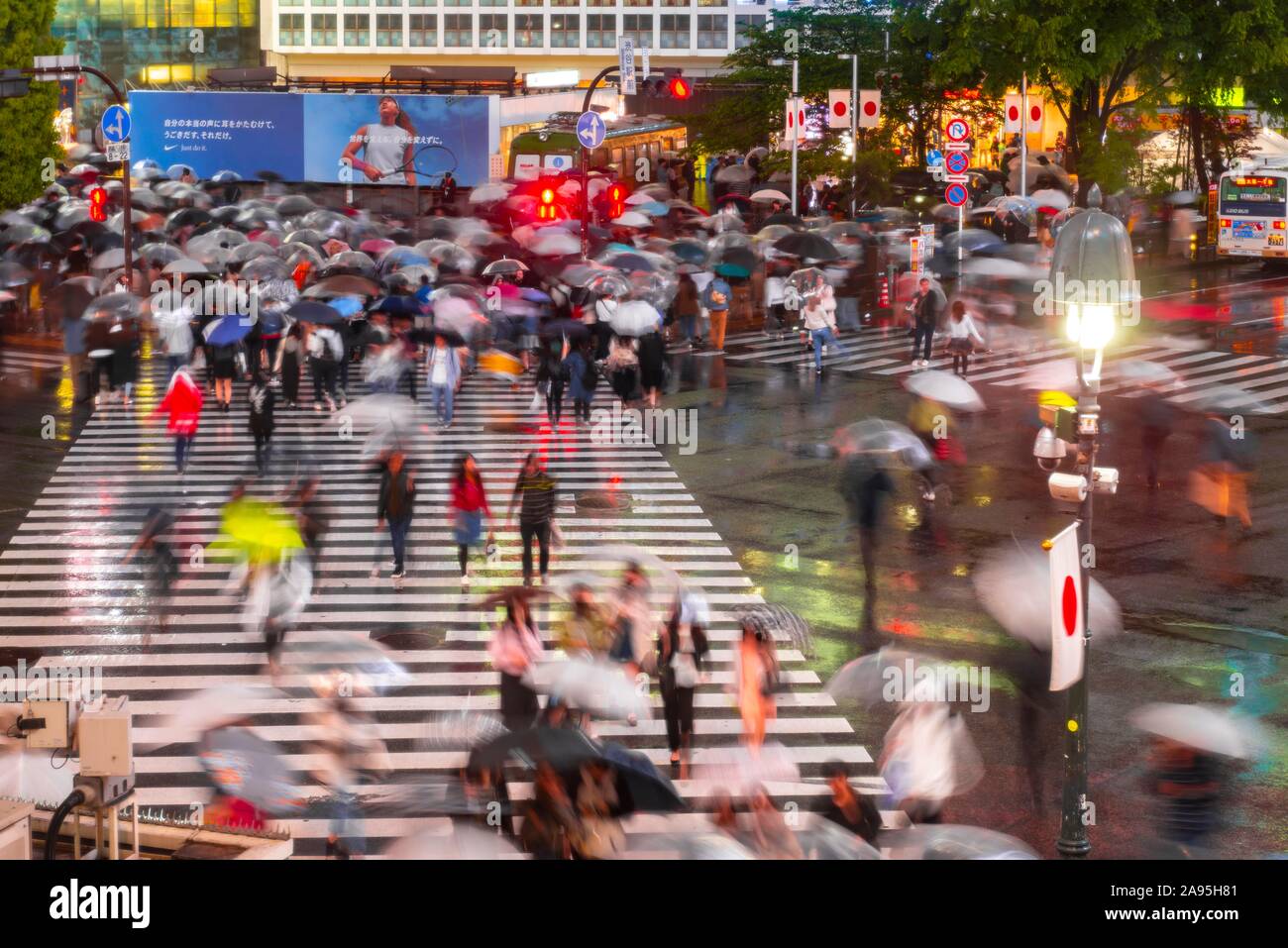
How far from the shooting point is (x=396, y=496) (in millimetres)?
18703

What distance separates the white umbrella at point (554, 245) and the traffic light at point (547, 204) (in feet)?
14.2

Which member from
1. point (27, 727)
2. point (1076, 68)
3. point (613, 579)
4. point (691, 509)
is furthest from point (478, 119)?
point (27, 727)

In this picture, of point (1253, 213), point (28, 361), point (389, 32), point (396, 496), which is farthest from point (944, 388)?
point (389, 32)

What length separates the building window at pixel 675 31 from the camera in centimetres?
11662

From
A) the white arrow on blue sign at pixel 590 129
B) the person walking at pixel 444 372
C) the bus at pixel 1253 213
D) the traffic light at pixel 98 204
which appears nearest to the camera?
the person walking at pixel 444 372

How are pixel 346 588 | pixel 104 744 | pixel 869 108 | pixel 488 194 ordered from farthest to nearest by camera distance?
pixel 869 108, pixel 488 194, pixel 346 588, pixel 104 744

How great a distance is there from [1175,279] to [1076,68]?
7.30m

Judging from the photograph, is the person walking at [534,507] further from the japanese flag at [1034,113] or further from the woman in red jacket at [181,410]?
the japanese flag at [1034,113]

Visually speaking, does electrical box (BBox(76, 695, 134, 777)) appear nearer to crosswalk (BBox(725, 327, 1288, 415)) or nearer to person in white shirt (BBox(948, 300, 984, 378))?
person in white shirt (BBox(948, 300, 984, 378))

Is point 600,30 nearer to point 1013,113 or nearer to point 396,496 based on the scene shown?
point 1013,113

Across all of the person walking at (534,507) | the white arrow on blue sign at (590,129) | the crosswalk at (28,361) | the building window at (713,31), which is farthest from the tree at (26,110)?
the building window at (713,31)

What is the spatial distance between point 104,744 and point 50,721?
1.69 feet

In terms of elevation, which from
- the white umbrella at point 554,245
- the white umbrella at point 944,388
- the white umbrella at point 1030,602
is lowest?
the white umbrella at point 1030,602

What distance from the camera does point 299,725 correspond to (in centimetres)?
1509
